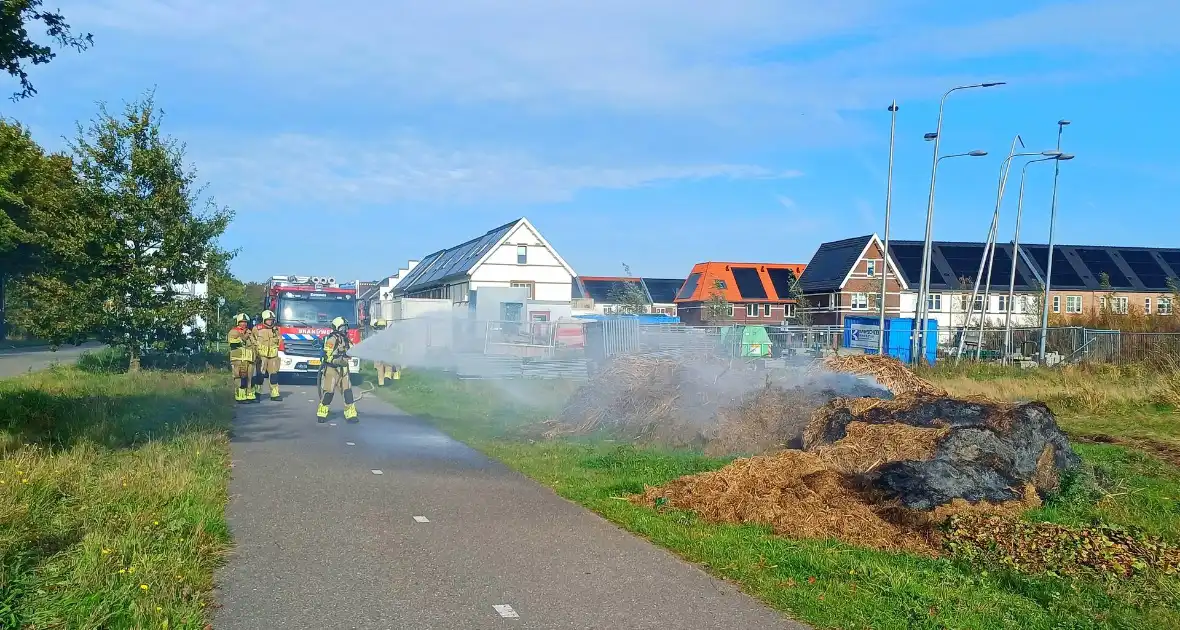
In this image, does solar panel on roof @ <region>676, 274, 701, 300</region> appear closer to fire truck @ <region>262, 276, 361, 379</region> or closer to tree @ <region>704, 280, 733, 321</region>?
tree @ <region>704, 280, 733, 321</region>

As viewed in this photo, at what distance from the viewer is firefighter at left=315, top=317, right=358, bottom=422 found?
1639 cm

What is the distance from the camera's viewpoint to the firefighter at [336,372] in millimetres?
16391

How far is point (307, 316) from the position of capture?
2638cm

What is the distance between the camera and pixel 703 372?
1582 cm

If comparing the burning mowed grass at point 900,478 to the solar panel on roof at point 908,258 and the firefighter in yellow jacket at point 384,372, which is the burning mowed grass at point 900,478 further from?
the solar panel on roof at point 908,258

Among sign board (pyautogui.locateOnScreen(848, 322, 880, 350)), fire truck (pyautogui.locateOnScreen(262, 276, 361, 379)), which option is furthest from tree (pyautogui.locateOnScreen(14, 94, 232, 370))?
sign board (pyautogui.locateOnScreen(848, 322, 880, 350))

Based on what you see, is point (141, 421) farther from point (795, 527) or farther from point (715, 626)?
point (715, 626)

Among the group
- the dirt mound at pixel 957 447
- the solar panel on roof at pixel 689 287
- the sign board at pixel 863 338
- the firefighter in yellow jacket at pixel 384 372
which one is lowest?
the firefighter in yellow jacket at pixel 384 372

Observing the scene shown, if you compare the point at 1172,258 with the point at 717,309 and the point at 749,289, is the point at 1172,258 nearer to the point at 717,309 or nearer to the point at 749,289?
the point at 749,289

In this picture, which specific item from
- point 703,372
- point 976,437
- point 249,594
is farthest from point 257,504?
point 703,372

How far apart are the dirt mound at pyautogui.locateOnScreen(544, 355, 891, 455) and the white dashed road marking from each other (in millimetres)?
7718

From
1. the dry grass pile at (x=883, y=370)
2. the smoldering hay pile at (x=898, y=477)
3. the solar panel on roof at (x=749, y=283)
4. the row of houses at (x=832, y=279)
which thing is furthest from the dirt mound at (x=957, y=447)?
the solar panel on roof at (x=749, y=283)

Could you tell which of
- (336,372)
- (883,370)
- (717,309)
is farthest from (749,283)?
(336,372)

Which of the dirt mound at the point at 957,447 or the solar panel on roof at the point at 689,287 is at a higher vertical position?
the solar panel on roof at the point at 689,287
